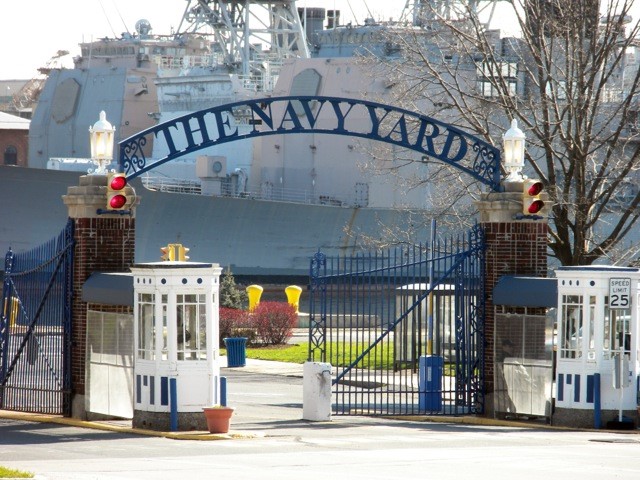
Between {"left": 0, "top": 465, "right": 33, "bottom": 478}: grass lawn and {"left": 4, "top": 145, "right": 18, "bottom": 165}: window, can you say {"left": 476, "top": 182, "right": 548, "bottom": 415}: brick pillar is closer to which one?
{"left": 0, "top": 465, "right": 33, "bottom": 478}: grass lawn

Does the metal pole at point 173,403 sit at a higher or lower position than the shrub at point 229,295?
lower

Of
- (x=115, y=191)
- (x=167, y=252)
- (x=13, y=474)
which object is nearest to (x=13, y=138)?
(x=167, y=252)

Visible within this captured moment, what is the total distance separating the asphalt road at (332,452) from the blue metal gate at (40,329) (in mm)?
1165

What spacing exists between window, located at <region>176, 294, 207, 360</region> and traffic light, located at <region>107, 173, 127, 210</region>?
2.36 m

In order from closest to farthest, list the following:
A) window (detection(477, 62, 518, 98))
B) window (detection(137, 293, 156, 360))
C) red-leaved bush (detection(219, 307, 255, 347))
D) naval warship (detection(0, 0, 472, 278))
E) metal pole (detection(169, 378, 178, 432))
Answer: metal pole (detection(169, 378, 178, 432)) → window (detection(137, 293, 156, 360)) → window (detection(477, 62, 518, 98)) → red-leaved bush (detection(219, 307, 255, 347)) → naval warship (detection(0, 0, 472, 278))

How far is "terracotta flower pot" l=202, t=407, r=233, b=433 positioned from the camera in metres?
17.2

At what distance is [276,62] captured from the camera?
6762 centimetres

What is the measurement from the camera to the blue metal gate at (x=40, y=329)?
781 inches

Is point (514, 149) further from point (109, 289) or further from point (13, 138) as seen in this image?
point (13, 138)

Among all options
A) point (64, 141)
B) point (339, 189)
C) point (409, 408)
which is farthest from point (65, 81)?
point (409, 408)

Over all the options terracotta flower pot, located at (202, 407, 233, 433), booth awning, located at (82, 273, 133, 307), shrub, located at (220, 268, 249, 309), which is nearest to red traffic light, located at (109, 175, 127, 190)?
booth awning, located at (82, 273, 133, 307)

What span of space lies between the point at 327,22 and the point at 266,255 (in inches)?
602

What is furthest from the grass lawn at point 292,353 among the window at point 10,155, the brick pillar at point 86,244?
the window at point 10,155

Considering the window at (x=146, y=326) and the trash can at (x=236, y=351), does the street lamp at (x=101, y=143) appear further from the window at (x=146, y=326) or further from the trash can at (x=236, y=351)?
the trash can at (x=236, y=351)
